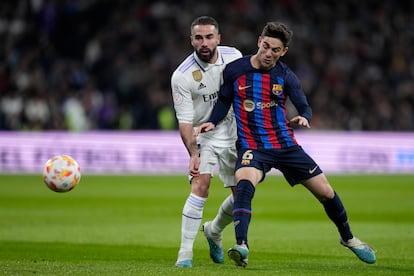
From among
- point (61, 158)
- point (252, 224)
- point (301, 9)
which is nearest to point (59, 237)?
point (61, 158)

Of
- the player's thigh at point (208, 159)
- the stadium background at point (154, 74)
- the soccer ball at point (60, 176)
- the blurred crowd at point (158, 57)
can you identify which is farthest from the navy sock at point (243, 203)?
the blurred crowd at point (158, 57)

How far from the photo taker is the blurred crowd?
2455 centimetres

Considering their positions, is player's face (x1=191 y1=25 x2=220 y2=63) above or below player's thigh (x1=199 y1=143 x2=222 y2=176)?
above

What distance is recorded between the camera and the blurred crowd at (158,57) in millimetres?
24547

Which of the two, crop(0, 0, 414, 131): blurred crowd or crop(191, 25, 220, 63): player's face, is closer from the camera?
crop(191, 25, 220, 63): player's face

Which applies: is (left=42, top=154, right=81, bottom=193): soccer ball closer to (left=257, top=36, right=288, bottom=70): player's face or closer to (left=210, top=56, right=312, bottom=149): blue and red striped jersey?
(left=210, top=56, right=312, bottom=149): blue and red striped jersey

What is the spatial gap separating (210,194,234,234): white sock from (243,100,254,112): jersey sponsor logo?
3.25ft

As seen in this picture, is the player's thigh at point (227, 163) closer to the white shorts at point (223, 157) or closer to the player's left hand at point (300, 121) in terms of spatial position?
the white shorts at point (223, 157)

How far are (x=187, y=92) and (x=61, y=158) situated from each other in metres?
1.75

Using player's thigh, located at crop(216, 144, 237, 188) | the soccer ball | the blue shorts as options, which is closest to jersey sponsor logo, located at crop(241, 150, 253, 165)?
the blue shorts

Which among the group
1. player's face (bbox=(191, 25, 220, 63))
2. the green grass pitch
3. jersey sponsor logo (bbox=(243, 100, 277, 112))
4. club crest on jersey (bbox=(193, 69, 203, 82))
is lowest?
the green grass pitch

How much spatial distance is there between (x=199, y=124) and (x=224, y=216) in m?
0.92

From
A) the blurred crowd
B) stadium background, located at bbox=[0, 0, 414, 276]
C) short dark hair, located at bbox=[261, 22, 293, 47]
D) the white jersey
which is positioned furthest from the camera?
the blurred crowd

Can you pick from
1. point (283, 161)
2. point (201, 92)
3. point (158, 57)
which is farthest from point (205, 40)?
point (158, 57)
